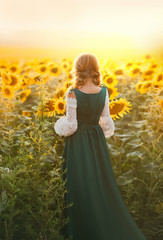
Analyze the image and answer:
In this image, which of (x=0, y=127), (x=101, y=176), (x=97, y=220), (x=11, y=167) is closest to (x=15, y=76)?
(x=0, y=127)

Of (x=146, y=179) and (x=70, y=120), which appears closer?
(x=70, y=120)

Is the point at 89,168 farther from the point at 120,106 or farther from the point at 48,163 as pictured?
the point at 120,106

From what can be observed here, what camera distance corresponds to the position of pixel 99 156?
3.09 m

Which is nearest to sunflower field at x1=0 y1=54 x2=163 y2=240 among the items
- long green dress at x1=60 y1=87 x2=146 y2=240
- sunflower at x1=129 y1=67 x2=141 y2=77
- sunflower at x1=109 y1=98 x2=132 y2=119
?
sunflower at x1=109 y1=98 x2=132 y2=119

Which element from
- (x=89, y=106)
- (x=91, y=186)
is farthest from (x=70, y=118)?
(x=91, y=186)

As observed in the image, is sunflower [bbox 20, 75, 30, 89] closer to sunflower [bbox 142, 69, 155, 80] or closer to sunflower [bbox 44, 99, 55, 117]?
sunflower [bbox 44, 99, 55, 117]

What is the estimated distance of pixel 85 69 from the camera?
289 centimetres

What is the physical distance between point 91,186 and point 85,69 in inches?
45.3

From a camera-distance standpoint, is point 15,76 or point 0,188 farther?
point 15,76

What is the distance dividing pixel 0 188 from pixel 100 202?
3.25 feet

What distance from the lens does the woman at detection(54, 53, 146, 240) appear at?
2891 mm

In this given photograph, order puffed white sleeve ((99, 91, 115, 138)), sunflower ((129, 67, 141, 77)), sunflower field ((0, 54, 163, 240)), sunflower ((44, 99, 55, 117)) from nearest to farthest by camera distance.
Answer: sunflower field ((0, 54, 163, 240)) → puffed white sleeve ((99, 91, 115, 138)) → sunflower ((44, 99, 55, 117)) → sunflower ((129, 67, 141, 77))

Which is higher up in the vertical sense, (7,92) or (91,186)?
(7,92)

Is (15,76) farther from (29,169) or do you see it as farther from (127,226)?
(127,226)
